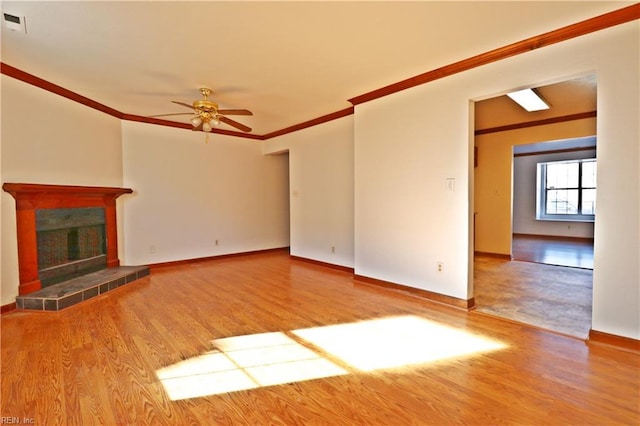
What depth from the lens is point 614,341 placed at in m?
2.36

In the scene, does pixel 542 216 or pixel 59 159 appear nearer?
pixel 59 159

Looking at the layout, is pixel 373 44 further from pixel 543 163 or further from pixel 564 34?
pixel 543 163

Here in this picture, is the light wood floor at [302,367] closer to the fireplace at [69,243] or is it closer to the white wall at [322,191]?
the fireplace at [69,243]

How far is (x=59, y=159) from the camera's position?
3895 mm

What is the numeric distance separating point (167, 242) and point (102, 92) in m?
2.61

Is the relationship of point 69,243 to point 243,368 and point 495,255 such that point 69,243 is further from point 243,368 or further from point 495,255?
point 495,255

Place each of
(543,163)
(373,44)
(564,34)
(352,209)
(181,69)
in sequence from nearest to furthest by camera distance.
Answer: (564,34), (373,44), (181,69), (352,209), (543,163)

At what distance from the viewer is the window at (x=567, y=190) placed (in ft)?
27.6

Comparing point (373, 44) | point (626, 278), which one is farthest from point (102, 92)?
point (626, 278)

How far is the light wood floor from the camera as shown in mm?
1679

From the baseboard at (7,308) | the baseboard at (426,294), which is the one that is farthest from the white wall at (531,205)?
the baseboard at (7,308)

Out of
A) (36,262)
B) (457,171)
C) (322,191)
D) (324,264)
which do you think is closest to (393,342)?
(457,171)

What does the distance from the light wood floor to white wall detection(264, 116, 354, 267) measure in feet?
6.03

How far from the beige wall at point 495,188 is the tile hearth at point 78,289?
20.7ft
